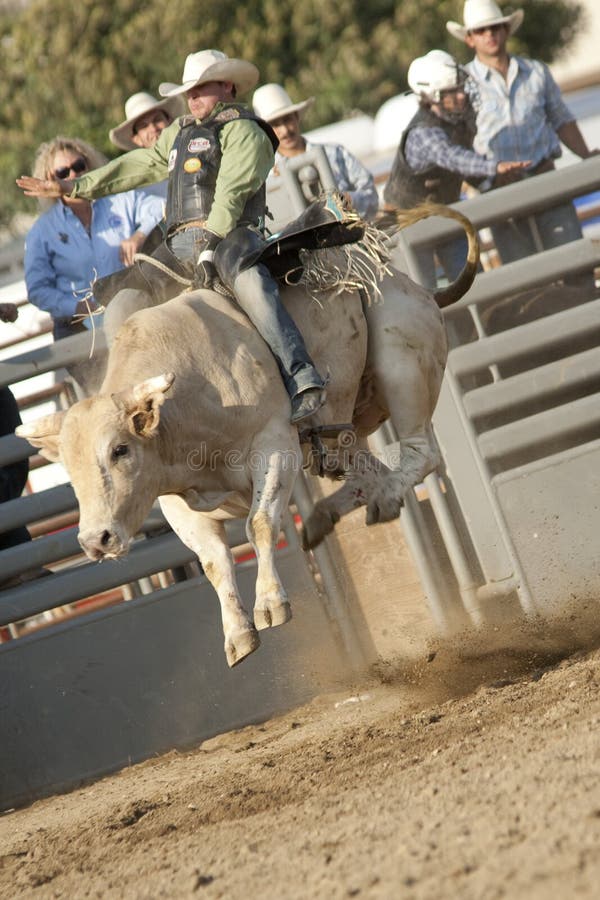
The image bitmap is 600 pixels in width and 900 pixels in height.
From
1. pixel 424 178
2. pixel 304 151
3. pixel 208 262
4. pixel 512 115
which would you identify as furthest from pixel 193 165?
pixel 512 115

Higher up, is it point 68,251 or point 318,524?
point 68,251

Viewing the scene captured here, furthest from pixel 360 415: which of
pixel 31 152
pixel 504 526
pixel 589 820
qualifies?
pixel 31 152

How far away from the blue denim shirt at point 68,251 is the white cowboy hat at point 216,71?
1.70 m

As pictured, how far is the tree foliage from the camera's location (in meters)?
28.2

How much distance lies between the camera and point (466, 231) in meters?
7.07

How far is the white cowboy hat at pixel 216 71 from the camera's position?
6.25 m

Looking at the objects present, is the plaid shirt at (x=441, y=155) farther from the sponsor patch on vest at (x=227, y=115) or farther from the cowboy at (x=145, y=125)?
the sponsor patch on vest at (x=227, y=115)

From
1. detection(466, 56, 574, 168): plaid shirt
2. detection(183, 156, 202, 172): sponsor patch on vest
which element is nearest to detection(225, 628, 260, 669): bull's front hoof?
detection(183, 156, 202, 172): sponsor patch on vest

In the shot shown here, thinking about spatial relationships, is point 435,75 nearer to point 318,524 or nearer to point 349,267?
point 349,267

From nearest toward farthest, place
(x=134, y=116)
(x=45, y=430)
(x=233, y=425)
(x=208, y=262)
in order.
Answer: (x=45, y=430)
(x=233, y=425)
(x=208, y=262)
(x=134, y=116)

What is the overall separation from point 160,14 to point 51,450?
24787 mm

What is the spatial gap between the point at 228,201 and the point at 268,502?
1.40m

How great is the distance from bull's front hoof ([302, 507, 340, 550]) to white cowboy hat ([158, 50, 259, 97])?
2074 millimetres

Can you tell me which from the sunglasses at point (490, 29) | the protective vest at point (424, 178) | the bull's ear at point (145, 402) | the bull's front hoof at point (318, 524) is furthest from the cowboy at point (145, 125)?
the bull's ear at point (145, 402)
